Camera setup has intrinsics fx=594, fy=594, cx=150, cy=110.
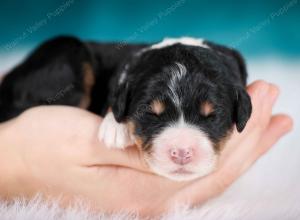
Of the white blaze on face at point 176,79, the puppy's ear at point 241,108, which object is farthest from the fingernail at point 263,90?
the white blaze on face at point 176,79

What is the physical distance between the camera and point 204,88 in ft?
11.9

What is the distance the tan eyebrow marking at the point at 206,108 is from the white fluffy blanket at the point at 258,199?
69 cm

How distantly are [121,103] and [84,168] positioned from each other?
0.50 m

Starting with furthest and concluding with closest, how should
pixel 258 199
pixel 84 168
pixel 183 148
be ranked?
pixel 258 199 → pixel 84 168 → pixel 183 148

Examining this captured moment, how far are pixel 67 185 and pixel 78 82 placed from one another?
1363 mm

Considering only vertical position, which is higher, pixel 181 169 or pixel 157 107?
pixel 157 107

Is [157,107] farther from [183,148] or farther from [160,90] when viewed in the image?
[183,148]

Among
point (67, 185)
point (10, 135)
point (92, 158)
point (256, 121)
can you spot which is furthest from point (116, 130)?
point (256, 121)

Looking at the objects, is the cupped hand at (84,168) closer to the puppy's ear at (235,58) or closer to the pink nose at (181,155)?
the pink nose at (181,155)

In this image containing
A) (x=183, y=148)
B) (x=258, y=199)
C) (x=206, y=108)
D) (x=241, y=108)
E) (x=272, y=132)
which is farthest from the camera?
(x=272, y=132)

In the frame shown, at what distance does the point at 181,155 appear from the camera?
3.36 metres

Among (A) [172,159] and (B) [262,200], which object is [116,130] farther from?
(B) [262,200]

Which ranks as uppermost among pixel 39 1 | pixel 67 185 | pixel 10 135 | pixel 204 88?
pixel 39 1

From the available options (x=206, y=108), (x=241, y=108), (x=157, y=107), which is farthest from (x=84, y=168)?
(x=241, y=108)
